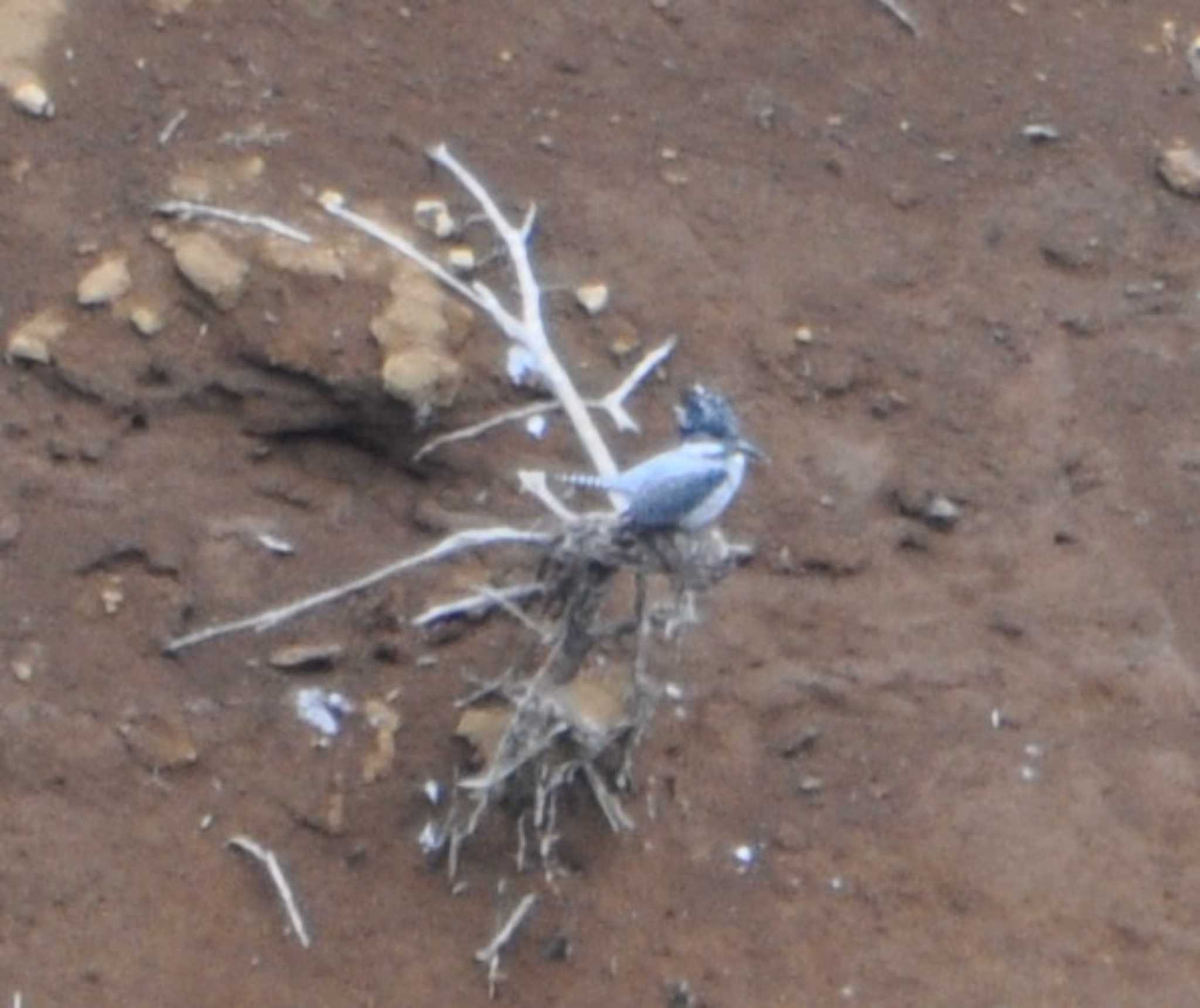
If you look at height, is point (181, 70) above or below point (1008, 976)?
above

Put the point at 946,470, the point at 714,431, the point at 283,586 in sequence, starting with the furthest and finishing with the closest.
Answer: the point at 946,470 → the point at 283,586 → the point at 714,431

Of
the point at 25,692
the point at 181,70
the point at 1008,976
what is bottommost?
Result: the point at 1008,976

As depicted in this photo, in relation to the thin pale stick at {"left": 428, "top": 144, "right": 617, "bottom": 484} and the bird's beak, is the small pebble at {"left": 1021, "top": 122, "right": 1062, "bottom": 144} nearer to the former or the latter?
the thin pale stick at {"left": 428, "top": 144, "right": 617, "bottom": 484}

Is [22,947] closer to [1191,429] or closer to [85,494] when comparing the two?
[85,494]

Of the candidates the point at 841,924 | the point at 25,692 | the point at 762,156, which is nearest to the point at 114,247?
the point at 25,692

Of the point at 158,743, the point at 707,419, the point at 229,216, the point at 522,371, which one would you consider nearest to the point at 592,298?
the point at 522,371
